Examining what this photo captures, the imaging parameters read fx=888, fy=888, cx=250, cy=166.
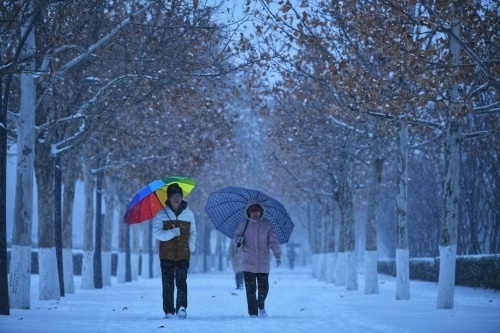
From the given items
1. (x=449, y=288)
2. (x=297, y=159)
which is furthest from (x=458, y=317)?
(x=297, y=159)

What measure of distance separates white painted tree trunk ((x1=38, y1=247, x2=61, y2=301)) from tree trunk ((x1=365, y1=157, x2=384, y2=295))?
1082cm

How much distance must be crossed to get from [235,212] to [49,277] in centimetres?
702

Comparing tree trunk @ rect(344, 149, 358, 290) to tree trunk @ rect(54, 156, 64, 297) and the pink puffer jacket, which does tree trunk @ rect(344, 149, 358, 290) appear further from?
the pink puffer jacket

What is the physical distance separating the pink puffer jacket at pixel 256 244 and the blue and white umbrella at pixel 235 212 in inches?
29.6

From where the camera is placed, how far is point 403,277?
24.0 m

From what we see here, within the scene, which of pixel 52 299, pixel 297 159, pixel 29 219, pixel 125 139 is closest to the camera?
pixel 29 219

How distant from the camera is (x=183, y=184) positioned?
52.7 ft

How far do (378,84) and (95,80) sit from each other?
767 cm

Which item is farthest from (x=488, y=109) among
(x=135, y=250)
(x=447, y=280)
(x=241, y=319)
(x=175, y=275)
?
(x=135, y=250)

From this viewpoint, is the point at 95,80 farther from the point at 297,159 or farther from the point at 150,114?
the point at 297,159

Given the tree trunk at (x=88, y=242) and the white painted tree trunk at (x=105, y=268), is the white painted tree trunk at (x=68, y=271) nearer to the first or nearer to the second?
the tree trunk at (x=88, y=242)

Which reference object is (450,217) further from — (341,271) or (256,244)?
(341,271)

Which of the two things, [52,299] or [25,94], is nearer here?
[25,94]

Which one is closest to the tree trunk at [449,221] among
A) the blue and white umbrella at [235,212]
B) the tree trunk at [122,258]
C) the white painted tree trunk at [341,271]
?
the blue and white umbrella at [235,212]
